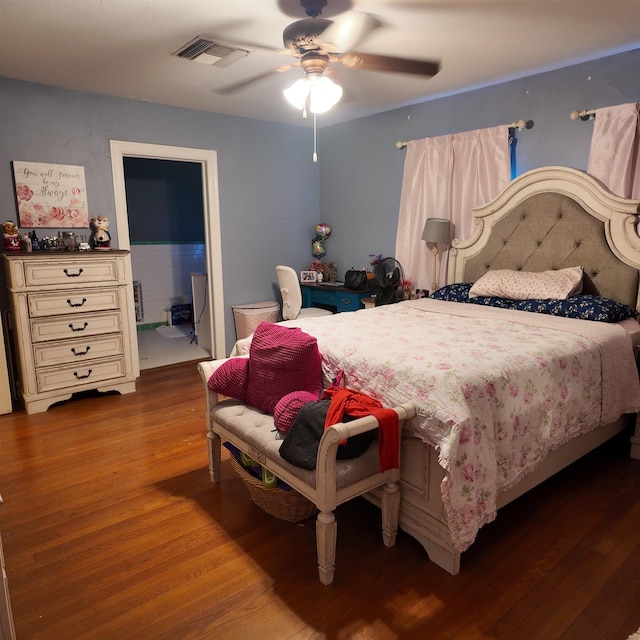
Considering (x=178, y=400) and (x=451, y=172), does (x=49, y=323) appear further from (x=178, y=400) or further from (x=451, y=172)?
(x=451, y=172)

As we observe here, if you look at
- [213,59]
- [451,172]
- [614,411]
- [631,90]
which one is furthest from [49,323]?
[631,90]

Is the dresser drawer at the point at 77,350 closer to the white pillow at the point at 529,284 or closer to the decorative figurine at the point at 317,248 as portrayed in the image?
the decorative figurine at the point at 317,248

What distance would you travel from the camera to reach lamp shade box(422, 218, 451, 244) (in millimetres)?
3754

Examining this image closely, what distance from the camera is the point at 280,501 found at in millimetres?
2033

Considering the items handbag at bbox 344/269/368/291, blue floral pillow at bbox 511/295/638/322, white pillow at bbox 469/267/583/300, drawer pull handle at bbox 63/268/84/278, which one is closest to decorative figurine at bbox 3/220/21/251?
drawer pull handle at bbox 63/268/84/278

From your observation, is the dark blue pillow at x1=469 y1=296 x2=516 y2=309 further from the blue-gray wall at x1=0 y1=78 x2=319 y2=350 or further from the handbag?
the blue-gray wall at x1=0 y1=78 x2=319 y2=350

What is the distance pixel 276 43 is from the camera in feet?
8.74

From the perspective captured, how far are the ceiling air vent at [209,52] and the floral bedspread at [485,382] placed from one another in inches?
62.9

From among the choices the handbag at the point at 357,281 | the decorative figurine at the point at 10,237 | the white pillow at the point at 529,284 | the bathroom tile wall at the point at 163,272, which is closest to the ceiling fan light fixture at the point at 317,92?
the white pillow at the point at 529,284

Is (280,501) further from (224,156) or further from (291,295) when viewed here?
(224,156)

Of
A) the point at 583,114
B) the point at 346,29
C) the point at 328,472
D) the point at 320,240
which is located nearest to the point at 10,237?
the point at 346,29

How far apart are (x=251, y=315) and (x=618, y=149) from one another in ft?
10.1

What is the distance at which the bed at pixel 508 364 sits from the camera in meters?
1.72

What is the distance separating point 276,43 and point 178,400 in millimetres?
2509
